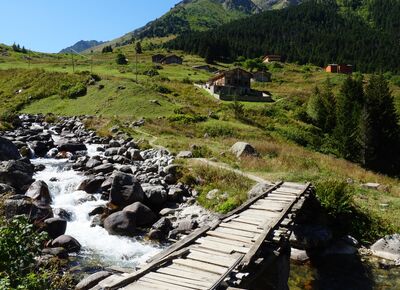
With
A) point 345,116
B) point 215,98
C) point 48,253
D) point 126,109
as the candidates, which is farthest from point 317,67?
point 48,253

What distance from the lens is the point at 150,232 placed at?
20.7 m

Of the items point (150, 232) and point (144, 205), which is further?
point (144, 205)

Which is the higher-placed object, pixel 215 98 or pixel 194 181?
pixel 215 98

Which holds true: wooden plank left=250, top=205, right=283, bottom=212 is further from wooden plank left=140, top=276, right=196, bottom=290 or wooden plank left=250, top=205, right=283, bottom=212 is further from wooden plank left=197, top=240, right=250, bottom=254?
wooden plank left=140, top=276, right=196, bottom=290

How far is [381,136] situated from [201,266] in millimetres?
43986

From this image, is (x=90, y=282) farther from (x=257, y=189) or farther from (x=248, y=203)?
(x=257, y=189)

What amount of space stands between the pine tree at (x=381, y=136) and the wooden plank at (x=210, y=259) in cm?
4082

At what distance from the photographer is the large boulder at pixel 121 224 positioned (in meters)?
21.0

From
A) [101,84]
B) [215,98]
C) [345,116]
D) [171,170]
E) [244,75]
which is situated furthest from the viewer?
[244,75]

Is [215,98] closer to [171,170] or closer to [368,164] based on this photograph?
[368,164]

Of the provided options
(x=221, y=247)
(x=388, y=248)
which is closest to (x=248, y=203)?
(x=221, y=247)

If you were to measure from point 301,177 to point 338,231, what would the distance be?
5.13 metres

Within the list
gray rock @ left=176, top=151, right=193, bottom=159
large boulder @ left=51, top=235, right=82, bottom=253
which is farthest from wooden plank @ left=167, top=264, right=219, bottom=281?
gray rock @ left=176, top=151, right=193, bottom=159

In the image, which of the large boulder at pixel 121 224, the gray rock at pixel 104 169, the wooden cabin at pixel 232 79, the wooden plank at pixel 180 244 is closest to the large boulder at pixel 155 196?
the large boulder at pixel 121 224
